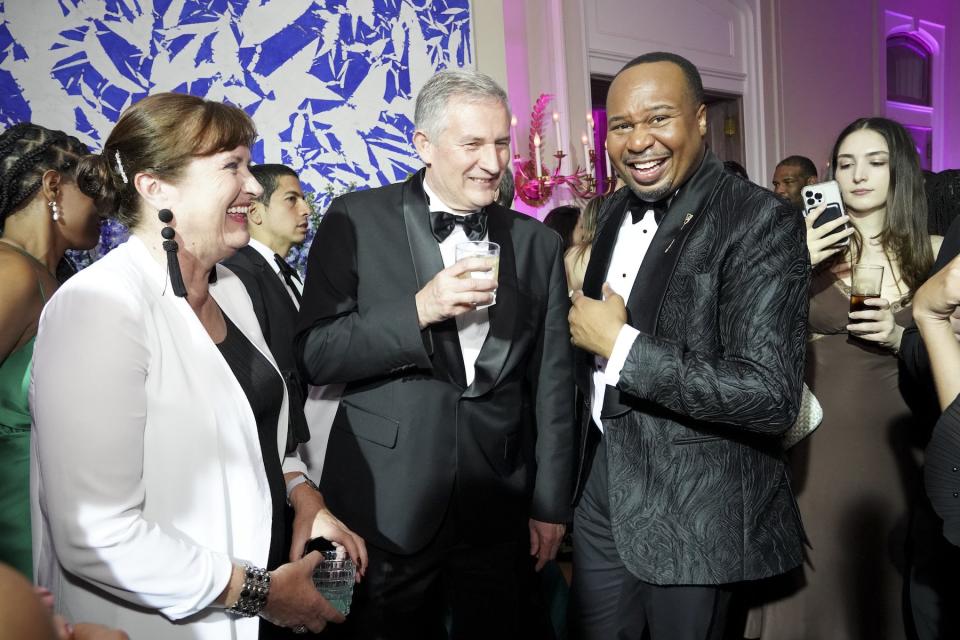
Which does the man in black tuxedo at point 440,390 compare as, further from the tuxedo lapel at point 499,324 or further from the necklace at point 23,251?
the necklace at point 23,251

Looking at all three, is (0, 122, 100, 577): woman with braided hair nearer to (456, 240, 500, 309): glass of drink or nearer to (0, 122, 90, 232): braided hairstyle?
(0, 122, 90, 232): braided hairstyle

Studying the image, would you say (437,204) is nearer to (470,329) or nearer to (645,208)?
(470,329)

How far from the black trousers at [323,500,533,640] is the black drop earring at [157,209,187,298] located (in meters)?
0.81

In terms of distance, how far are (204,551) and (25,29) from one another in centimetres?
316

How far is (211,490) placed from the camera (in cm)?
136

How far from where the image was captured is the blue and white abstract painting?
135 inches

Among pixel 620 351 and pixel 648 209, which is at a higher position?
pixel 648 209

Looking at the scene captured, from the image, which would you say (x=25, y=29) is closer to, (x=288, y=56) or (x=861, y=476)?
(x=288, y=56)

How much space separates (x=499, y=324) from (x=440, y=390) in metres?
0.23

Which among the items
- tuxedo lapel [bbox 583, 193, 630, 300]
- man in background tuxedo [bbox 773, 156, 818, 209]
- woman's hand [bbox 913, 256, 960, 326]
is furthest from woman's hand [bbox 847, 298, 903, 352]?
man in background tuxedo [bbox 773, 156, 818, 209]

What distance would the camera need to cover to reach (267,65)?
404 centimetres

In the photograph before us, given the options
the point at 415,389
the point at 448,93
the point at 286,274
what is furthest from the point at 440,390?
the point at 286,274

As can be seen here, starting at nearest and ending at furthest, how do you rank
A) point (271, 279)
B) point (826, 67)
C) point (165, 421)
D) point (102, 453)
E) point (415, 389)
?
point (102, 453) < point (165, 421) < point (415, 389) < point (271, 279) < point (826, 67)

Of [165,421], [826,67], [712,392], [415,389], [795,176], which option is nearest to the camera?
[165,421]
